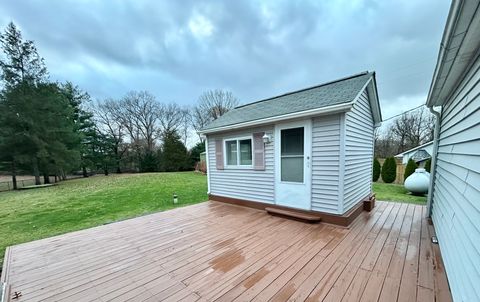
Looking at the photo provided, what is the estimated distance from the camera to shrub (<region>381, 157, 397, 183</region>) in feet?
31.9

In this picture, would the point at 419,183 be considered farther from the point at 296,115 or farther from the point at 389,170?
the point at 296,115

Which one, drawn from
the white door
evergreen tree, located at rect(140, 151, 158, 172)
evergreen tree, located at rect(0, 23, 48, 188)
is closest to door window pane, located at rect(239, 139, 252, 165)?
the white door

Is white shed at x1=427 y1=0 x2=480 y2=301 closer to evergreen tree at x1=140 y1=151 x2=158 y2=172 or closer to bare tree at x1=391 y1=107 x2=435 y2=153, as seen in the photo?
bare tree at x1=391 y1=107 x2=435 y2=153

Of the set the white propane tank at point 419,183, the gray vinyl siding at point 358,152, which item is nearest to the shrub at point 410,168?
the white propane tank at point 419,183

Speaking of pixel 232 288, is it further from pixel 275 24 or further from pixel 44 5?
pixel 44 5

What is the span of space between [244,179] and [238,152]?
77cm

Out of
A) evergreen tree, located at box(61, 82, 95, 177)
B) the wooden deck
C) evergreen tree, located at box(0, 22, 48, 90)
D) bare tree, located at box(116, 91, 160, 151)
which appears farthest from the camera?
bare tree, located at box(116, 91, 160, 151)

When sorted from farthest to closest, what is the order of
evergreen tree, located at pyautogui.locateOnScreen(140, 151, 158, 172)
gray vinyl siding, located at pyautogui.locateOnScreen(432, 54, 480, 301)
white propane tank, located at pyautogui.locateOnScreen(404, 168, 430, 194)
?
evergreen tree, located at pyautogui.locateOnScreen(140, 151, 158, 172) < white propane tank, located at pyautogui.locateOnScreen(404, 168, 430, 194) < gray vinyl siding, located at pyautogui.locateOnScreen(432, 54, 480, 301)

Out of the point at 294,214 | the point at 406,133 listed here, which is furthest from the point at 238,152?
the point at 406,133

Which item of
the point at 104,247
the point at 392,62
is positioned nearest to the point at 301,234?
the point at 104,247

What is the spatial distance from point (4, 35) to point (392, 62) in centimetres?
2179

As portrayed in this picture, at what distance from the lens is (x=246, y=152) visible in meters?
5.17

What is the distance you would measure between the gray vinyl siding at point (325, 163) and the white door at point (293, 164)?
0.12 metres

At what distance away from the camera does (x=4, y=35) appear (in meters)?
11.3
